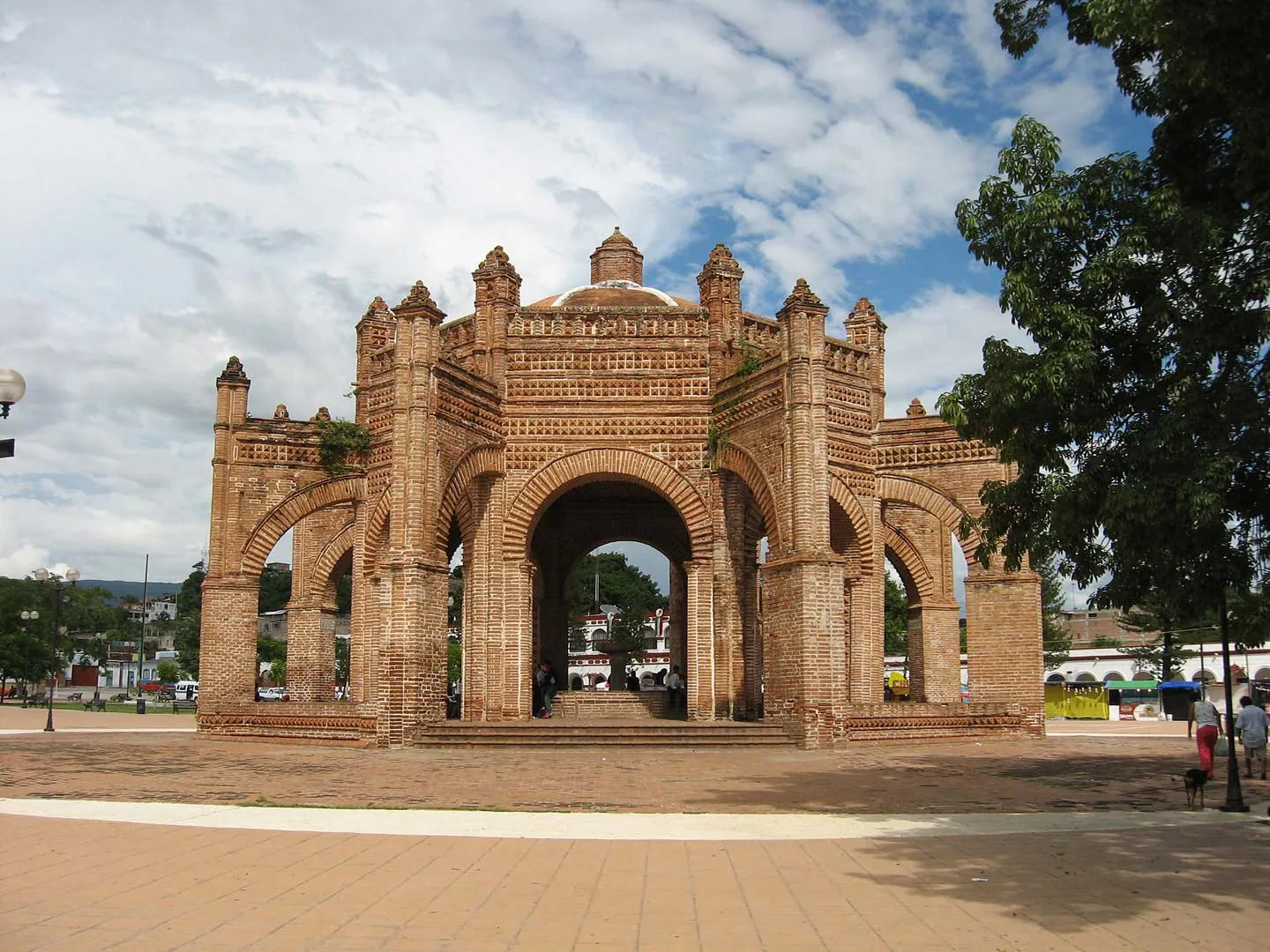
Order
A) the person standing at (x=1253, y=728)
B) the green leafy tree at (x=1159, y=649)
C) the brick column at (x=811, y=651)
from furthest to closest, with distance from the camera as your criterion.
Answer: the green leafy tree at (x=1159, y=649)
the brick column at (x=811, y=651)
the person standing at (x=1253, y=728)

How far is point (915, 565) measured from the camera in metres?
23.2

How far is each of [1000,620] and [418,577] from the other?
9627mm

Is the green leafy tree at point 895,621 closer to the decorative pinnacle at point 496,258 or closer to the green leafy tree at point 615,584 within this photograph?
the green leafy tree at point 615,584

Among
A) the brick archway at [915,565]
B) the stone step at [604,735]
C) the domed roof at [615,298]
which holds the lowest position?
the stone step at [604,735]

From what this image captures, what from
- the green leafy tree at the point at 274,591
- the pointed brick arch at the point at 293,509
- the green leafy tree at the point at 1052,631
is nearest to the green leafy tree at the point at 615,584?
the green leafy tree at the point at 274,591

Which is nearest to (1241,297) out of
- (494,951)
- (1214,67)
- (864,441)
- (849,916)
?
(1214,67)

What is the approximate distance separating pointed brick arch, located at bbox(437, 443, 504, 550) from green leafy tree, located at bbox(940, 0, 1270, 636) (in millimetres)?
9770

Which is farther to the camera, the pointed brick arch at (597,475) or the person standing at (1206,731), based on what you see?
the pointed brick arch at (597,475)

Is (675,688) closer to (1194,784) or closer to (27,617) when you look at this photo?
(1194,784)

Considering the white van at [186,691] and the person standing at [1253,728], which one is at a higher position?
the person standing at [1253,728]

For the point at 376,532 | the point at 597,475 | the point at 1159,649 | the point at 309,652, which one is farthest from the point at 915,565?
the point at 1159,649

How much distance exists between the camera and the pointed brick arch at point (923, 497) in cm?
1905

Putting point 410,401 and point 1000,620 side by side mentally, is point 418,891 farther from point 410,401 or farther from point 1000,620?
point 1000,620

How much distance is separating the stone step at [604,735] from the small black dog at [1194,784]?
7.14m
